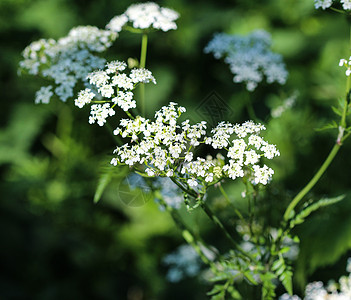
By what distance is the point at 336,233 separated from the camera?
3.22 metres

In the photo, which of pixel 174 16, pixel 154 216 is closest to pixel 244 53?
pixel 174 16

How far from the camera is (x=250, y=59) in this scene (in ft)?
10.2

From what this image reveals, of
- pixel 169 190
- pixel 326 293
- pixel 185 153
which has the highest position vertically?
pixel 185 153

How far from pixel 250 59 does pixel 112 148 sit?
2723 mm

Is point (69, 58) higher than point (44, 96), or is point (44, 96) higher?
point (69, 58)

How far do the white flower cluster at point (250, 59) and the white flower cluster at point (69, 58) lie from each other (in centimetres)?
85

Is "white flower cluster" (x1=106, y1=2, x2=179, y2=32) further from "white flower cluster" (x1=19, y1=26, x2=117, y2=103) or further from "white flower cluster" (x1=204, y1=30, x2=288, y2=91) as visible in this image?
"white flower cluster" (x1=204, y1=30, x2=288, y2=91)

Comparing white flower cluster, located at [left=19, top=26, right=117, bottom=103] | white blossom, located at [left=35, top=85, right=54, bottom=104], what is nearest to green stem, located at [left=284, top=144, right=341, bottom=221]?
white flower cluster, located at [left=19, top=26, right=117, bottom=103]

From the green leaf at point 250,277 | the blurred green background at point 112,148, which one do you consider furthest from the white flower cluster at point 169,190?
the green leaf at point 250,277

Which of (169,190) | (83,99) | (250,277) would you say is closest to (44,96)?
(83,99)

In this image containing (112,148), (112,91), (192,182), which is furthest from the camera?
(112,148)

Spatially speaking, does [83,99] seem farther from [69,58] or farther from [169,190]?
[169,190]

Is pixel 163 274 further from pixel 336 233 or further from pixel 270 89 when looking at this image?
pixel 270 89

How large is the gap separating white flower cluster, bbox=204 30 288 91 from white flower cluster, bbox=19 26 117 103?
0.85m
